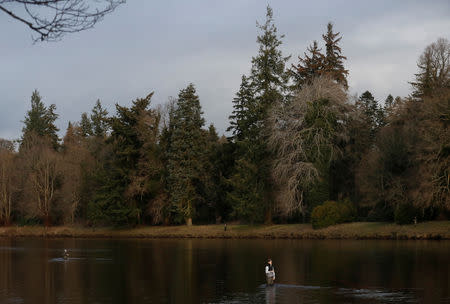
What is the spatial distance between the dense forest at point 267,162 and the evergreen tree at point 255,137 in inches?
5.9

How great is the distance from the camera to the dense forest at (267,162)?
56812 millimetres

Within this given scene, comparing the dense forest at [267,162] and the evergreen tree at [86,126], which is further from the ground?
the evergreen tree at [86,126]

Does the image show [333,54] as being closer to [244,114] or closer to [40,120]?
[244,114]

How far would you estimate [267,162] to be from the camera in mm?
67812

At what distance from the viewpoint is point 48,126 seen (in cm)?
11762

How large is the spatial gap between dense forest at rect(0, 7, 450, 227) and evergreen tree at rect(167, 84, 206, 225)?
169mm

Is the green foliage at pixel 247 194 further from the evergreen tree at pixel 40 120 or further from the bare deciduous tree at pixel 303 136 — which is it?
the evergreen tree at pixel 40 120

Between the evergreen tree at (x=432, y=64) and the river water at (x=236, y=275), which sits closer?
the river water at (x=236, y=275)

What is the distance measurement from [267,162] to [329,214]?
11705 millimetres

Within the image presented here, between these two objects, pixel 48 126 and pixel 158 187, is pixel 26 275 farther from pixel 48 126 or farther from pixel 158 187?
pixel 48 126

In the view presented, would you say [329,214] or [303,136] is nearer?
[329,214]

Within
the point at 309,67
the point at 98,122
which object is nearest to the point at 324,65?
the point at 309,67

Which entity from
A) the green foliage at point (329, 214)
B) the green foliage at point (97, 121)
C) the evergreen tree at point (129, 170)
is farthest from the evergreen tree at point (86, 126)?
the green foliage at point (329, 214)

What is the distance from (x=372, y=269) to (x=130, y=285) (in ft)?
45.0
